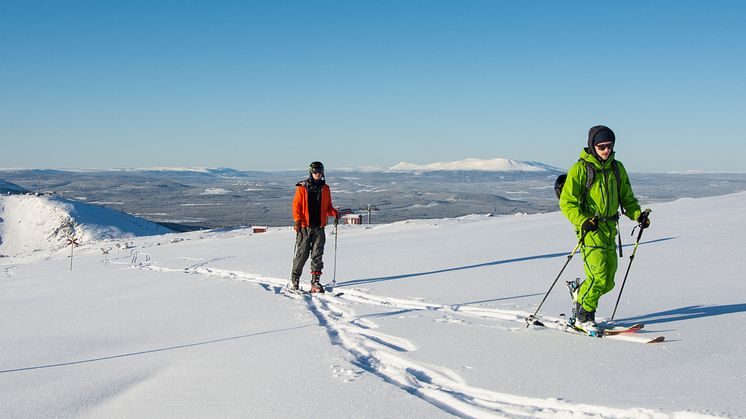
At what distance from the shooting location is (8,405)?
11.3 feet

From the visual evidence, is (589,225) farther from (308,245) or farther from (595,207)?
(308,245)

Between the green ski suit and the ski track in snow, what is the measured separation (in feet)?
1.63

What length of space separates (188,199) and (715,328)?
160 meters

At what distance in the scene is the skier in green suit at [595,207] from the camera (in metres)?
4.75

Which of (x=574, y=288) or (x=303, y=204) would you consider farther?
(x=303, y=204)

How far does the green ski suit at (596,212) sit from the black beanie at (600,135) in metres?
0.14

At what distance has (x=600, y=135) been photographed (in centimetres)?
471

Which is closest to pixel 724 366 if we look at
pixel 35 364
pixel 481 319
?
pixel 481 319

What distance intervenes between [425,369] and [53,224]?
51.9 metres

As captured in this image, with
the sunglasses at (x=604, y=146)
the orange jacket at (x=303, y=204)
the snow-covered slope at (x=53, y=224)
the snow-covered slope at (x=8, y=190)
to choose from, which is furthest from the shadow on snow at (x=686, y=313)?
the snow-covered slope at (x=8, y=190)

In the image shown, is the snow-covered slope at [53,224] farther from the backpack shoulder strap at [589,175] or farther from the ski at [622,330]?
the ski at [622,330]

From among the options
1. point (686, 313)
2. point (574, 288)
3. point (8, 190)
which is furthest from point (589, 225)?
point (8, 190)

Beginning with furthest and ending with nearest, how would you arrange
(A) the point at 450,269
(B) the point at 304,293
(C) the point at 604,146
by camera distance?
(A) the point at 450,269 < (B) the point at 304,293 < (C) the point at 604,146

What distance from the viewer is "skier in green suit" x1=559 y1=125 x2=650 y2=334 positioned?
4746 millimetres
